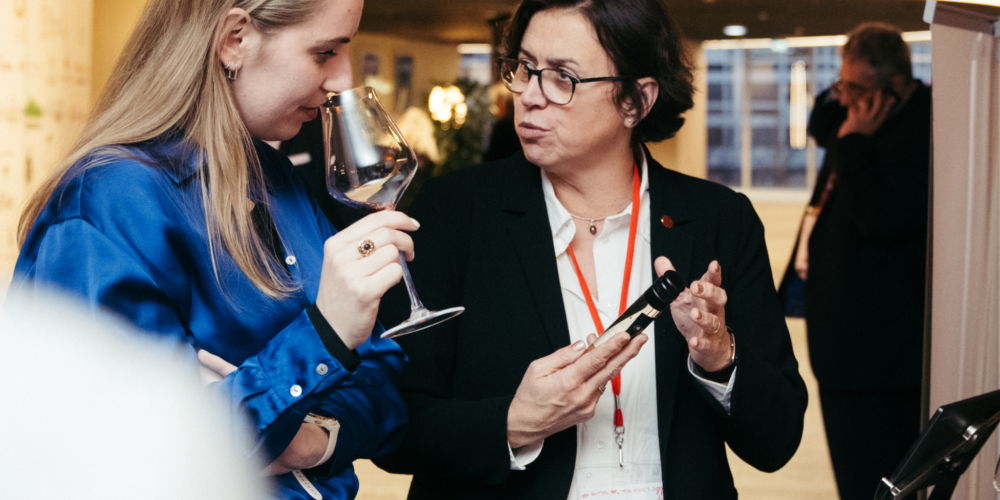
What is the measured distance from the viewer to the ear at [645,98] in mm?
1605

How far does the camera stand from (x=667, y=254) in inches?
60.9

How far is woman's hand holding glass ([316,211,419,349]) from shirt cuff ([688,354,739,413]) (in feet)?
2.24

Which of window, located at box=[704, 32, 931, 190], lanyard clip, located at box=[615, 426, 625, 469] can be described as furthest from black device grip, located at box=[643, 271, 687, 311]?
window, located at box=[704, 32, 931, 190]

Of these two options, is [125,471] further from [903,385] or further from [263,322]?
[903,385]

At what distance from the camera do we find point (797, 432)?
1.52 m

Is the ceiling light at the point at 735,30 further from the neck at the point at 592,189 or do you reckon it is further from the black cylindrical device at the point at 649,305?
the black cylindrical device at the point at 649,305

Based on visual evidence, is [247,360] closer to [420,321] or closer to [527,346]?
[420,321]

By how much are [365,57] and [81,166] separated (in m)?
13.2

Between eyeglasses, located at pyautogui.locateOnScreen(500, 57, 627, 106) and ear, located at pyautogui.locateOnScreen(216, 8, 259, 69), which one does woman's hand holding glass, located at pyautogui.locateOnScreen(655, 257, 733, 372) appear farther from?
ear, located at pyautogui.locateOnScreen(216, 8, 259, 69)

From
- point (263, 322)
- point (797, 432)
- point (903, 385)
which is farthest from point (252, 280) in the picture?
point (903, 385)

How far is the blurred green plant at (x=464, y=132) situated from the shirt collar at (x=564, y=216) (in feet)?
23.6

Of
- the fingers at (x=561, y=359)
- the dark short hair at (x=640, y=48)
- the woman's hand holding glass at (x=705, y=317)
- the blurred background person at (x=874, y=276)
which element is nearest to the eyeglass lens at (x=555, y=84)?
the dark short hair at (x=640, y=48)

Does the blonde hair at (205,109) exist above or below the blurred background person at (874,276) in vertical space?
above

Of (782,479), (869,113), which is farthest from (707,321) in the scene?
(782,479)
